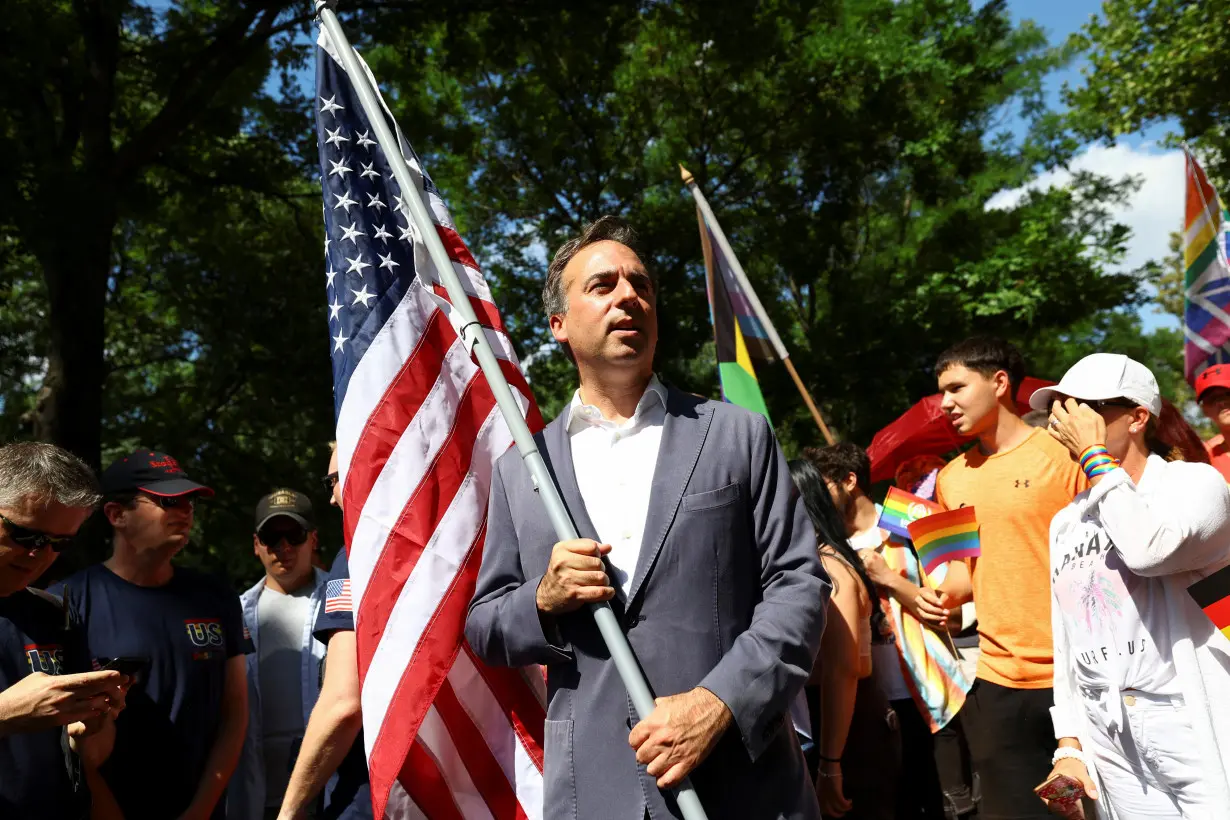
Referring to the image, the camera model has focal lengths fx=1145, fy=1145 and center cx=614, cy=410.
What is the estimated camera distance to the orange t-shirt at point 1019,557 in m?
4.38

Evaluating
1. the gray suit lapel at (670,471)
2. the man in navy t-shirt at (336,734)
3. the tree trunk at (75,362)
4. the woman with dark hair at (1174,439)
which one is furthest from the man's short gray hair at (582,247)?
the tree trunk at (75,362)

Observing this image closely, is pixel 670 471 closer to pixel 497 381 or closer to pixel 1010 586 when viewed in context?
pixel 497 381

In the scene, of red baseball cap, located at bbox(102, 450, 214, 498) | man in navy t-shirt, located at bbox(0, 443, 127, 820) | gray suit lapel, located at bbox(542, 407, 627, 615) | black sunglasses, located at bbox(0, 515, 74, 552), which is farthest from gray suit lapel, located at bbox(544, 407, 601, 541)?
red baseball cap, located at bbox(102, 450, 214, 498)

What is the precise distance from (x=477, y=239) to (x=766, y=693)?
1669 cm

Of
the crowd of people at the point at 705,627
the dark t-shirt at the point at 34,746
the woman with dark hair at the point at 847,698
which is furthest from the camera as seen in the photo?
the woman with dark hair at the point at 847,698

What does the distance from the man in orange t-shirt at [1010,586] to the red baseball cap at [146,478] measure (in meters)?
3.05

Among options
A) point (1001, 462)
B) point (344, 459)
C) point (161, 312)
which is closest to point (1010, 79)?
point (161, 312)

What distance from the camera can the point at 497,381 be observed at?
3020 millimetres

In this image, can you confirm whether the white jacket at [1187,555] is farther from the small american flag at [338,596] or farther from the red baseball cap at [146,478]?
the red baseball cap at [146,478]

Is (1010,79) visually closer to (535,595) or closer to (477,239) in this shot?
(477,239)

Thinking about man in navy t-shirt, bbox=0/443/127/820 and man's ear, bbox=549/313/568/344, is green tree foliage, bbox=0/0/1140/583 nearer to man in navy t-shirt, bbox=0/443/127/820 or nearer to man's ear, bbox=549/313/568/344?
man in navy t-shirt, bbox=0/443/127/820

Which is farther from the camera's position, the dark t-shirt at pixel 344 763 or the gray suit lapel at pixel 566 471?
the dark t-shirt at pixel 344 763

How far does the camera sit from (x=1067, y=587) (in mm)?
3512

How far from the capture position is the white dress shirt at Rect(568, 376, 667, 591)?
8.80 ft
